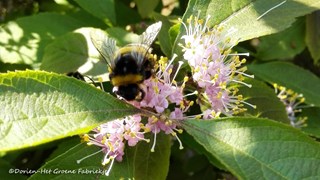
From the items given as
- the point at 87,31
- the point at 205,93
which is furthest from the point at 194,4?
the point at 87,31

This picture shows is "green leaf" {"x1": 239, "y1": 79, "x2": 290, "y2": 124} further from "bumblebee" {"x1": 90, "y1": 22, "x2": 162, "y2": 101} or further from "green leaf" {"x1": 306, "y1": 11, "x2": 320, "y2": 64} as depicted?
→ "green leaf" {"x1": 306, "y1": 11, "x2": 320, "y2": 64}

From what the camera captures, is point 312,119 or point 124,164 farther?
point 312,119

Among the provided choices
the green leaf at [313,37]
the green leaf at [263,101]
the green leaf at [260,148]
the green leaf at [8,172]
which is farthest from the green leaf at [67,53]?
the green leaf at [313,37]

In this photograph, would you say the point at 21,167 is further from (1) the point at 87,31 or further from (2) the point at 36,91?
(2) the point at 36,91

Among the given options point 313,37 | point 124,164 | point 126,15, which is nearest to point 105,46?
point 124,164

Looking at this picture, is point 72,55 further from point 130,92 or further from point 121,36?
point 130,92

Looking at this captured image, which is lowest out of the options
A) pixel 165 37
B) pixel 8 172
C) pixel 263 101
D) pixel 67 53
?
pixel 8 172

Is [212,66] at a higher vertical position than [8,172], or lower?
higher

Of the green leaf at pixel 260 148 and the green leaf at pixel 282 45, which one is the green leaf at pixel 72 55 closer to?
the green leaf at pixel 260 148
